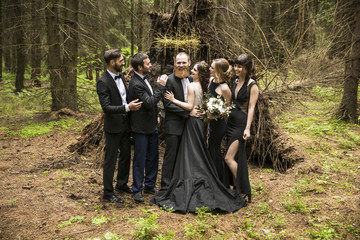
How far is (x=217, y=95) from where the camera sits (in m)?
4.80

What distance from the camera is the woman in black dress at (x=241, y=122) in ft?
15.1

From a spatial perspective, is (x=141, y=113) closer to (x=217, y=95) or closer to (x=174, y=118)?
(x=174, y=118)

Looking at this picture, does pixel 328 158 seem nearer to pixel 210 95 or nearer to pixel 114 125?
pixel 210 95

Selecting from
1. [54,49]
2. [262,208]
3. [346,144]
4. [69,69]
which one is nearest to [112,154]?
[262,208]

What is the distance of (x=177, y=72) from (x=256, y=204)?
2.59 m

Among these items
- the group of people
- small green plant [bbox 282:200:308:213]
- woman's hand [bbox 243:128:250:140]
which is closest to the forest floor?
small green plant [bbox 282:200:308:213]

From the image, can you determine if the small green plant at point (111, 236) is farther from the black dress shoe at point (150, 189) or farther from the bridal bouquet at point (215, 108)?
the bridal bouquet at point (215, 108)

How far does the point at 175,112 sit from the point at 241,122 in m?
1.14

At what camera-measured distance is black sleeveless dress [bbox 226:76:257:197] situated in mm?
4668

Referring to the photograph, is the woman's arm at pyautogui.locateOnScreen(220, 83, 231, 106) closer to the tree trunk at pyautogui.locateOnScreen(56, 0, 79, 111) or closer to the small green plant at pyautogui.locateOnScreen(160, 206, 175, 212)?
the small green plant at pyautogui.locateOnScreen(160, 206, 175, 212)

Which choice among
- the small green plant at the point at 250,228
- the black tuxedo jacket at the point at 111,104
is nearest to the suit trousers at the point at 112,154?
the black tuxedo jacket at the point at 111,104

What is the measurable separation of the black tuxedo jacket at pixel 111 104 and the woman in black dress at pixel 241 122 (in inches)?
72.7

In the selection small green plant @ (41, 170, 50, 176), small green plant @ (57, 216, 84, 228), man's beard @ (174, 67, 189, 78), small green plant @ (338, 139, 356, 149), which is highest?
man's beard @ (174, 67, 189, 78)

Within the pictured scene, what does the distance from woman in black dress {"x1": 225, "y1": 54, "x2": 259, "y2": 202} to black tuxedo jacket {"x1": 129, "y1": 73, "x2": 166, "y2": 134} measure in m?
1.31
